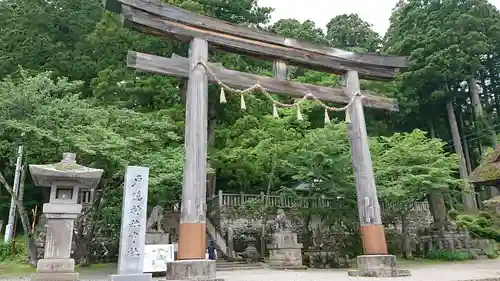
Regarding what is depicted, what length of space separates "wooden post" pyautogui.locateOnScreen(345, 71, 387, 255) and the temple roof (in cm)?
449

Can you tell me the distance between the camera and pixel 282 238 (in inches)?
577

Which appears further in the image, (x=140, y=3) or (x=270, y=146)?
(x=270, y=146)

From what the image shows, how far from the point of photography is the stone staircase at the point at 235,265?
48.3 ft

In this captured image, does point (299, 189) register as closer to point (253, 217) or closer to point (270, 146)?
point (253, 217)

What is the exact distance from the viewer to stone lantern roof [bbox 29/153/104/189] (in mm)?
8555

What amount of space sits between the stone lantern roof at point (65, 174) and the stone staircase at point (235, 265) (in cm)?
730

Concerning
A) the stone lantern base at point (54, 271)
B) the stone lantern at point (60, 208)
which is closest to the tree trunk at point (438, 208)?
the stone lantern at point (60, 208)

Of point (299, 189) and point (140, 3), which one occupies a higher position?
point (140, 3)

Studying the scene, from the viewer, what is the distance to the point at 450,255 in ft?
57.3

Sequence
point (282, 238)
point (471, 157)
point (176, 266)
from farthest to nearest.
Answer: point (471, 157), point (282, 238), point (176, 266)

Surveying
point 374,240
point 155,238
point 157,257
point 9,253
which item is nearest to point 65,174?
point 157,257

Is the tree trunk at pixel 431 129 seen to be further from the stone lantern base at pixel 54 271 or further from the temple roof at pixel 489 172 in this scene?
the stone lantern base at pixel 54 271

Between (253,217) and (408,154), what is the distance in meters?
7.70

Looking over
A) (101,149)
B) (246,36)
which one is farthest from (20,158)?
(246,36)
